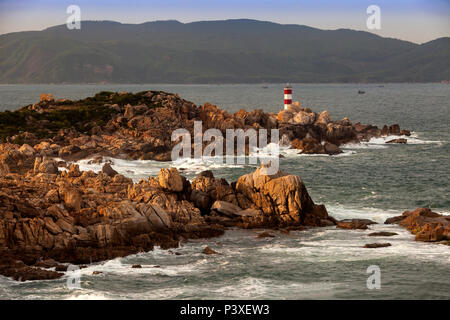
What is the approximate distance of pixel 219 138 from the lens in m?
82.9

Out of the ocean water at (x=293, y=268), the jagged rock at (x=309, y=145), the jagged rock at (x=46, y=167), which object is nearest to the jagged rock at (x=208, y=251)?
the ocean water at (x=293, y=268)

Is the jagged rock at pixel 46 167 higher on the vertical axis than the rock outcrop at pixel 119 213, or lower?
higher

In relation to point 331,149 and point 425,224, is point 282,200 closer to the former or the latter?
point 425,224

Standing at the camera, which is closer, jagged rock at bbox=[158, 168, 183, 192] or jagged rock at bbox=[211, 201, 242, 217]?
jagged rock at bbox=[211, 201, 242, 217]

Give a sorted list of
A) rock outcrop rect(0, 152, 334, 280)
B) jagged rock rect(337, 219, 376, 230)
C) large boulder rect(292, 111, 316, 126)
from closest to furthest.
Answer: rock outcrop rect(0, 152, 334, 280) → jagged rock rect(337, 219, 376, 230) → large boulder rect(292, 111, 316, 126)

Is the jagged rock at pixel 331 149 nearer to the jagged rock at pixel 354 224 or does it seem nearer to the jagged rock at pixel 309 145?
the jagged rock at pixel 309 145

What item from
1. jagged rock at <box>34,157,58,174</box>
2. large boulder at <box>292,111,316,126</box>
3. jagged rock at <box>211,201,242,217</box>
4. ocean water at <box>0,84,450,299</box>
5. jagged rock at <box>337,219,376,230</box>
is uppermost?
large boulder at <box>292,111,316,126</box>

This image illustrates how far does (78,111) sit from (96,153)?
21473 millimetres

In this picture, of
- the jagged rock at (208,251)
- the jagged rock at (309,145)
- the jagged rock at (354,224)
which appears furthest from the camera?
the jagged rock at (309,145)

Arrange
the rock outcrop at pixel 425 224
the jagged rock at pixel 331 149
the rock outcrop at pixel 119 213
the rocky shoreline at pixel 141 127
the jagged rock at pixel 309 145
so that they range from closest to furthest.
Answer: the rock outcrop at pixel 119 213, the rock outcrop at pixel 425 224, the rocky shoreline at pixel 141 127, the jagged rock at pixel 331 149, the jagged rock at pixel 309 145

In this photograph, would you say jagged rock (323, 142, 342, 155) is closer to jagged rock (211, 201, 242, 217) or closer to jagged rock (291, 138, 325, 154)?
jagged rock (291, 138, 325, 154)

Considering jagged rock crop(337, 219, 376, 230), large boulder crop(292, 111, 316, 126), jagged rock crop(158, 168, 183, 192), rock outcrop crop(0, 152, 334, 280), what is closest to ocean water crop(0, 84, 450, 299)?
jagged rock crop(337, 219, 376, 230)

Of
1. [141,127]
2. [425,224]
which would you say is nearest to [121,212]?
[425,224]
